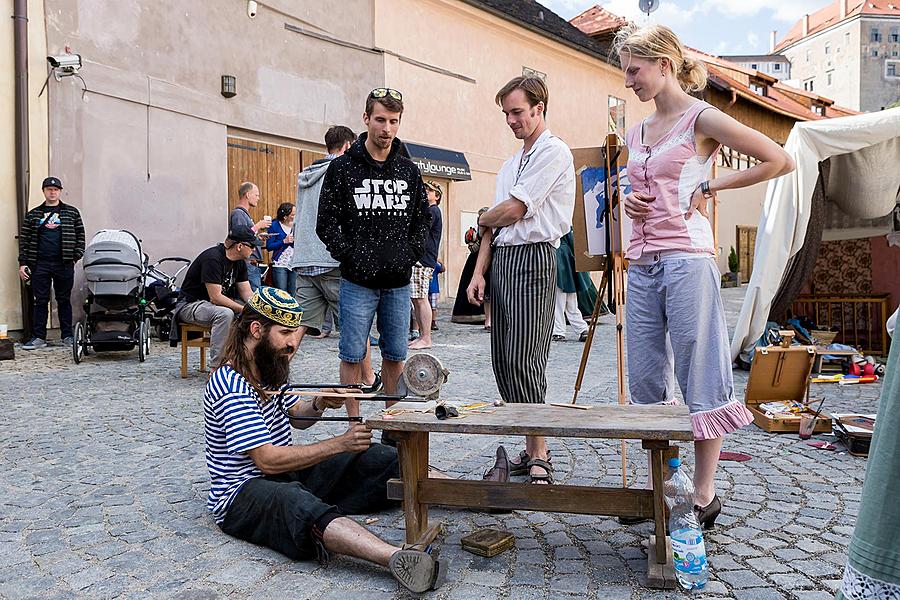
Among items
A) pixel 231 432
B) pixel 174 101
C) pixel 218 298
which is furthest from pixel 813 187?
pixel 174 101

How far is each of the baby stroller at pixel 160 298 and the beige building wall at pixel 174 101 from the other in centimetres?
120

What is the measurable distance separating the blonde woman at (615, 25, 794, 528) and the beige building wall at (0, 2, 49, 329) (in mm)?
8952

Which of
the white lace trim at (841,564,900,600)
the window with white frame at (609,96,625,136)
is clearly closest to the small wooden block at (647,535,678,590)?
the white lace trim at (841,564,900,600)

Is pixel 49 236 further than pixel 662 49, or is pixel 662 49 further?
pixel 49 236

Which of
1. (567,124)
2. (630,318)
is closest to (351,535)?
(630,318)

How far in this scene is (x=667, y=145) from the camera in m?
3.39

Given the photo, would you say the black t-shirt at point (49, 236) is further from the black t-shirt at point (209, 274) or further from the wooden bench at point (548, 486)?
the wooden bench at point (548, 486)

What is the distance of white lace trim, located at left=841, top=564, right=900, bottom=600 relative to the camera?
1327 mm

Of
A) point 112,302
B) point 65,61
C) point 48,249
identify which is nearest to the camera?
point 112,302

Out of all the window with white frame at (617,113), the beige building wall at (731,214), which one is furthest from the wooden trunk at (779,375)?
the beige building wall at (731,214)

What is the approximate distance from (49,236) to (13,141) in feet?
4.58

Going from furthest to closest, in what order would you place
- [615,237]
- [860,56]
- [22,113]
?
1. [860,56]
2. [22,113]
3. [615,237]

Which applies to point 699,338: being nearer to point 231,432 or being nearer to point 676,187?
point 676,187

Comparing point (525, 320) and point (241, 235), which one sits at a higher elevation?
point (241, 235)
